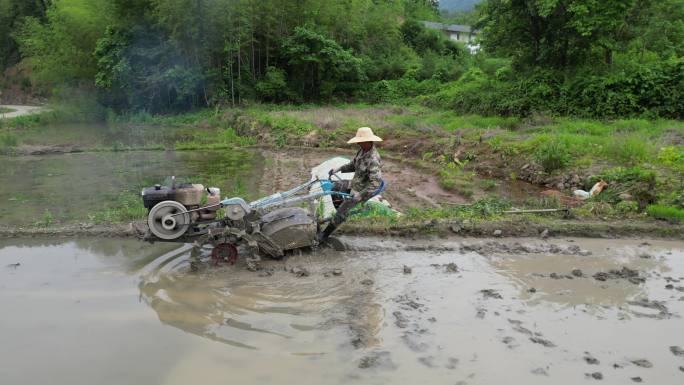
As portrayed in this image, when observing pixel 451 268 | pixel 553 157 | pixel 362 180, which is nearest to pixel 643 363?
pixel 451 268

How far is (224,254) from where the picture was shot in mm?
5875

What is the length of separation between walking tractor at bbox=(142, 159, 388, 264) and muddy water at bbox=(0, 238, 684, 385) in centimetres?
26

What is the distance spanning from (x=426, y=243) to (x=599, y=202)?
3349mm

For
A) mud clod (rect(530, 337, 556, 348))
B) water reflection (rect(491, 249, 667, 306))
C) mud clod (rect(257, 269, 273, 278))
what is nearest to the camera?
mud clod (rect(530, 337, 556, 348))

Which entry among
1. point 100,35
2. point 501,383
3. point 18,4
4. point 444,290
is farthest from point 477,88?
point 18,4

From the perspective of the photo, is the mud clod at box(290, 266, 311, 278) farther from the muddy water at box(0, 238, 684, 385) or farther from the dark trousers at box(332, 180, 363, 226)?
the dark trousers at box(332, 180, 363, 226)

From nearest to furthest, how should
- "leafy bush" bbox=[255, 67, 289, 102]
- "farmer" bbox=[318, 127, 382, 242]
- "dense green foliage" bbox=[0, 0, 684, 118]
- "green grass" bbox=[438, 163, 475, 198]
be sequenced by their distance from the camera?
"farmer" bbox=[318, 127, 382, 242] → "green grass" bbox=[438, 163, 475, 198] → "dense green foliage" bbox=[0, 0, 684, 118] → "leafy bush" bbox=[255, 67, 289, 102]

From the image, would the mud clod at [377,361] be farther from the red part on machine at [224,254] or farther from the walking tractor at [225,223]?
the red part on machine at [224,254]

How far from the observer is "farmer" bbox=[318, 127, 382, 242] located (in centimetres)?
602

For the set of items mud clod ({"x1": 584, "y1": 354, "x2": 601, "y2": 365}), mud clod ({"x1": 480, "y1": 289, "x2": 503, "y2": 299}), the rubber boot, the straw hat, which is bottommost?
mud clod ({"x1": 584, "y1": 354, "x2": 601, "y2": 365})

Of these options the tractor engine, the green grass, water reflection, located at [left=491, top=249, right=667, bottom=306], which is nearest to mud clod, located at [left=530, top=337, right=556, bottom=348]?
water reflection, located at [left=491, top=249, right=667, bottom=306]

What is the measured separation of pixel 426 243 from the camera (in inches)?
268

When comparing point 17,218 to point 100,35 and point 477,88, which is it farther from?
point 100,35

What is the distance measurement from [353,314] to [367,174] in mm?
1964
